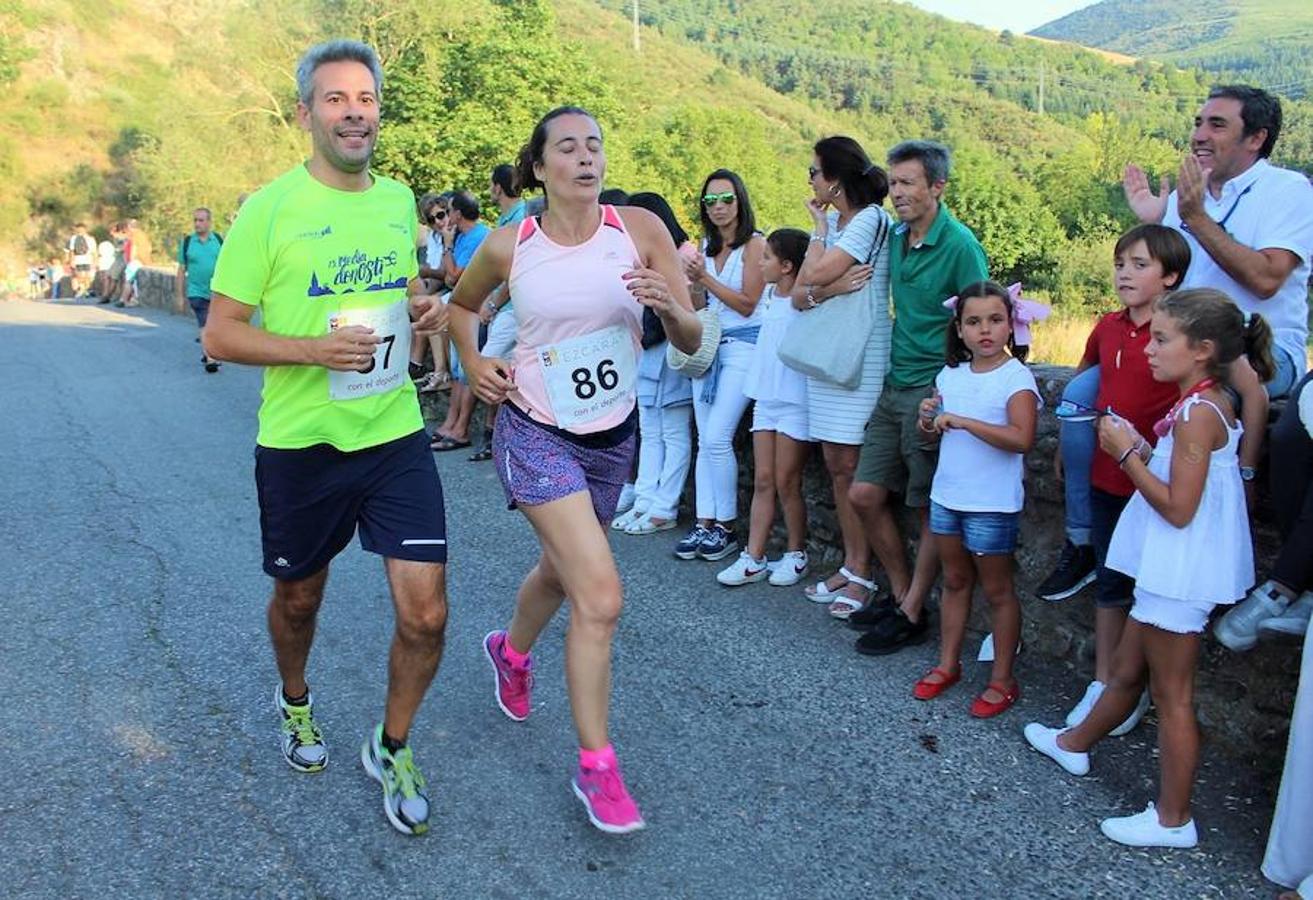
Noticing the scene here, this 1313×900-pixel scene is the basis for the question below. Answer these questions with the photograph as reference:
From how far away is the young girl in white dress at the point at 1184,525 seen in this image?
305 centimetres

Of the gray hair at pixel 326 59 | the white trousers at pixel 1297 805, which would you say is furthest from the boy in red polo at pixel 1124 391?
the gray hair at pixel 326 59

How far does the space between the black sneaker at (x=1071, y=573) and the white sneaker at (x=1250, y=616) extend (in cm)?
73

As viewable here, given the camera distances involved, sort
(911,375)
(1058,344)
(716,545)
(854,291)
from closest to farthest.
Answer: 1. (911,375)
2. (854,291)
3. (716,545)
4. (1058,344)

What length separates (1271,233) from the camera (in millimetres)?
3707

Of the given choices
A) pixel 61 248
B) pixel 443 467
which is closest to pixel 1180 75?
pixel 61 248

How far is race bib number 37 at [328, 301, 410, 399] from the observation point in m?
3.23

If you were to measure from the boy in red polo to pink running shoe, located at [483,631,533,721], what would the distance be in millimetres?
1950

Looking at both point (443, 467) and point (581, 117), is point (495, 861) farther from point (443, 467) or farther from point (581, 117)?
point (443, 467)

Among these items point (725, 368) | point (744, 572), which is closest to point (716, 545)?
point (744, 572)

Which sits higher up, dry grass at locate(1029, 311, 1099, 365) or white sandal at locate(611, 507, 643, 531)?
dry grass at locate(1029, 311, 1099, 365)

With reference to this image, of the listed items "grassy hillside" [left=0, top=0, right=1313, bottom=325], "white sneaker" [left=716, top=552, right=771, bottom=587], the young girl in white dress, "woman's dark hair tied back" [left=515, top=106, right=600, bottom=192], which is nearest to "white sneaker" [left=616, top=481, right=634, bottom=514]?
"white sneaker" [left=716, top=552, right=771, bottom=587]

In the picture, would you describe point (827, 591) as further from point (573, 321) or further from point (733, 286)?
point (573, 321)

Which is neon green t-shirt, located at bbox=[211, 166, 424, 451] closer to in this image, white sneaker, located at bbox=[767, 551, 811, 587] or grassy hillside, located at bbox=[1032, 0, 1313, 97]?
white sneaker, located at bbox=[767, 551, 811, 587]

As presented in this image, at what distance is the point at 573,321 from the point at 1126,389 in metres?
1.93
